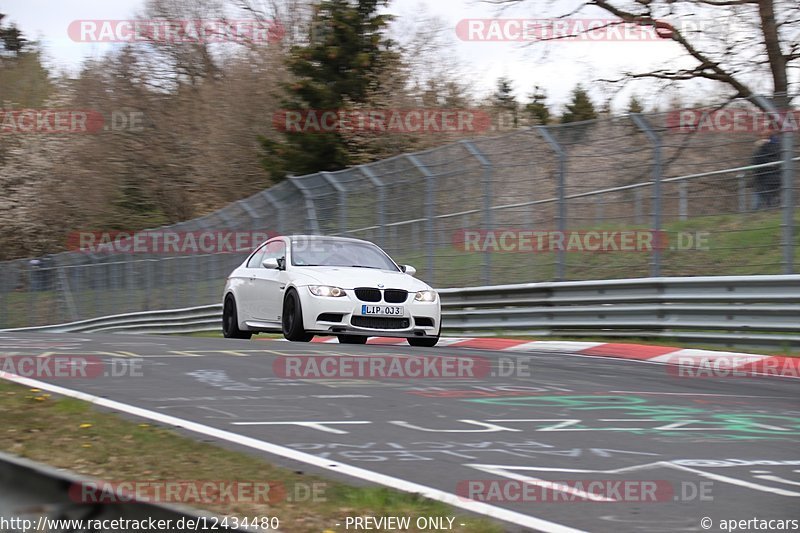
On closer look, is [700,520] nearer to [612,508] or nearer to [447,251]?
[612,508]

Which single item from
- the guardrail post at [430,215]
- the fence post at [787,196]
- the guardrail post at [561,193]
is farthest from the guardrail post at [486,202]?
the fence post at [787,196]

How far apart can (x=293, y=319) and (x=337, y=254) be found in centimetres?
128

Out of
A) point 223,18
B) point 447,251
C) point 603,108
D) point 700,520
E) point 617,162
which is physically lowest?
point 700,520

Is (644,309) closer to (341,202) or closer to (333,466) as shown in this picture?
(341,202)

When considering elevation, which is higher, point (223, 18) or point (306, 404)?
point (223, 18)

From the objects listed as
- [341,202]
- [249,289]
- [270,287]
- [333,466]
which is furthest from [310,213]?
[333,466]

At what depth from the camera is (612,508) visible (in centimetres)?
448

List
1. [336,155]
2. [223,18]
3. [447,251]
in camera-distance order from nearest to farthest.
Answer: [447,251], [336,155], [223,18]

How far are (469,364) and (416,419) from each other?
3.66 m

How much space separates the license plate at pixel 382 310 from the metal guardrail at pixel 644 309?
296cm

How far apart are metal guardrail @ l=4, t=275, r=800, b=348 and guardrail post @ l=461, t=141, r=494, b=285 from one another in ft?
0.99

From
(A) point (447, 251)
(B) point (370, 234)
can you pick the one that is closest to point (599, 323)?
(A) point (447, 251)

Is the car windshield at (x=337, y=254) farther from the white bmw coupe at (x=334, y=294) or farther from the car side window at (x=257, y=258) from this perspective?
the car side window at (x=257, y=258)

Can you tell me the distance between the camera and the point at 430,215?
672 inches
